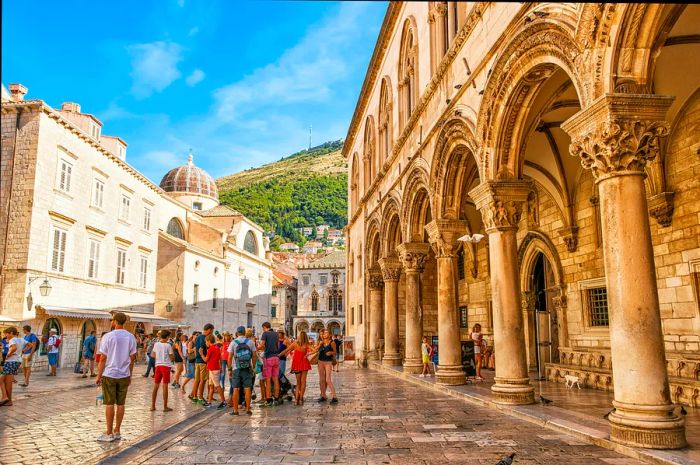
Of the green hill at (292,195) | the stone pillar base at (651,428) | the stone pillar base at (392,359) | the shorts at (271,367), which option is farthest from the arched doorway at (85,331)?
the green hill at (292,195)

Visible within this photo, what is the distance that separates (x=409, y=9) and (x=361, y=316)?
15.1 m

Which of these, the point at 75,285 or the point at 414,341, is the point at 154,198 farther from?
the point at 414,341

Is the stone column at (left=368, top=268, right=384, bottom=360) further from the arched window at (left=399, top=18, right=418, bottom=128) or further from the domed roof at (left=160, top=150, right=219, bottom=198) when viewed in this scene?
the domed roof at (left=160, top=150, right=219, bottom=198)

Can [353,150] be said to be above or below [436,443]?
above

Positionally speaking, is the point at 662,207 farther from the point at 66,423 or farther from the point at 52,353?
the point at 52,353

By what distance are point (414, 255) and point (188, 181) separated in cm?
4404

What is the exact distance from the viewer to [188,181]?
5669cm

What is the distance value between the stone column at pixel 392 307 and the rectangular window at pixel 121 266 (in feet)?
51.9

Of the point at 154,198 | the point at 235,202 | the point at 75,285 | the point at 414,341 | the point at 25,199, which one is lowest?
the point at 414,341

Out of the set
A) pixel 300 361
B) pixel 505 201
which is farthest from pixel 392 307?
pixel 505 201

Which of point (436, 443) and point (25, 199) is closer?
point (436, 443)

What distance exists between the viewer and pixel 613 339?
677 cm

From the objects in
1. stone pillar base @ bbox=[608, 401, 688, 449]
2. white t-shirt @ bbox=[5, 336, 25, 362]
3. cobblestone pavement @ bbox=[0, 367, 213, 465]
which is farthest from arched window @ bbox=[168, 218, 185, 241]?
stone pillar base @ bbox=[608, 401, 688, 449]

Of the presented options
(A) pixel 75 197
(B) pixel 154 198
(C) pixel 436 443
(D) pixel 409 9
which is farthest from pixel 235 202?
(C) pixel 436 443
